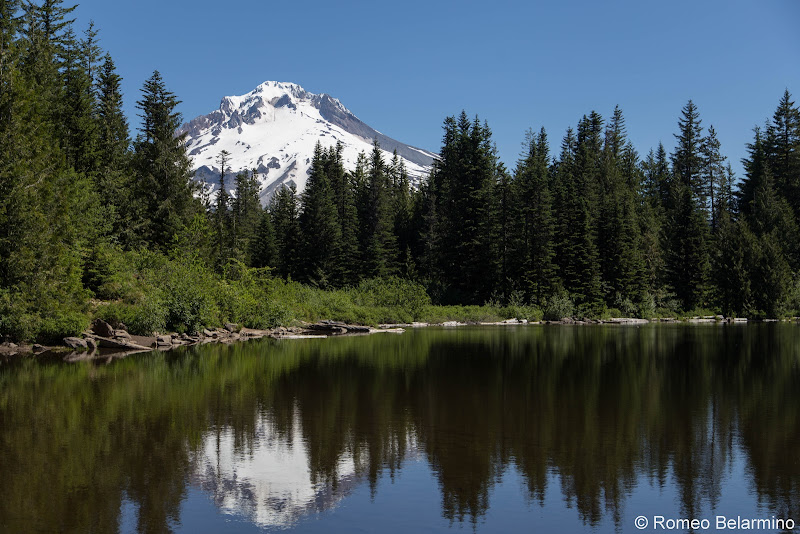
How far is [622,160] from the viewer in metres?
108

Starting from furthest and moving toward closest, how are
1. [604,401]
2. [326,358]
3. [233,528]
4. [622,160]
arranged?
[622,160] → [326,358] → [604,401] → [233,528]

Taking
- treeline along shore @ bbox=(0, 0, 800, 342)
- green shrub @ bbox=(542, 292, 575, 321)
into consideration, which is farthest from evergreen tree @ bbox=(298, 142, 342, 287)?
green shrub @ bbox=(542, 292, 575, 321)

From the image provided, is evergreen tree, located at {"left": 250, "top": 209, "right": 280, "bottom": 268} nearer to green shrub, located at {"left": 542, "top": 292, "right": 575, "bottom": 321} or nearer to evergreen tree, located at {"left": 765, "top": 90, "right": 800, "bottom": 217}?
green shrub, located at {"left": 542, "top": 292, "right": 575, "bottom": 321}

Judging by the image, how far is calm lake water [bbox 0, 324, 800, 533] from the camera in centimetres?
864

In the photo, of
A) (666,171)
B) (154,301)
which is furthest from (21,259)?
(666,171)

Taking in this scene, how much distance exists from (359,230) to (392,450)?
82.6 metres

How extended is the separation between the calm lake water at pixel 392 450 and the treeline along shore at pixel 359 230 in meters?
12.4

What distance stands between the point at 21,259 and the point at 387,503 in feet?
81.2

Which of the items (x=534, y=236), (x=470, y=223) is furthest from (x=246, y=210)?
(x=534, y=236)

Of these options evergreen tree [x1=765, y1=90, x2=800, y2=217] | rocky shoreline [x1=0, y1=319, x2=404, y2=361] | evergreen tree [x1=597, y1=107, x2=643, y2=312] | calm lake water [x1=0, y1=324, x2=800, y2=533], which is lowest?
calm lake water [x1=0, y1=324, x2=800, y2=533]

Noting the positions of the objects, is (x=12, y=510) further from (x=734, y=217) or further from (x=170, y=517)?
(x=734, y=217)

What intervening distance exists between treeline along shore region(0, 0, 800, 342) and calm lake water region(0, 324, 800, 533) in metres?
12.4

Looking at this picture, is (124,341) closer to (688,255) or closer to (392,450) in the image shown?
(392,450)

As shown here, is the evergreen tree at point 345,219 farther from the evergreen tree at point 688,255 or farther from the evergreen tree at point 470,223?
the evergreen tree at point 688,255
